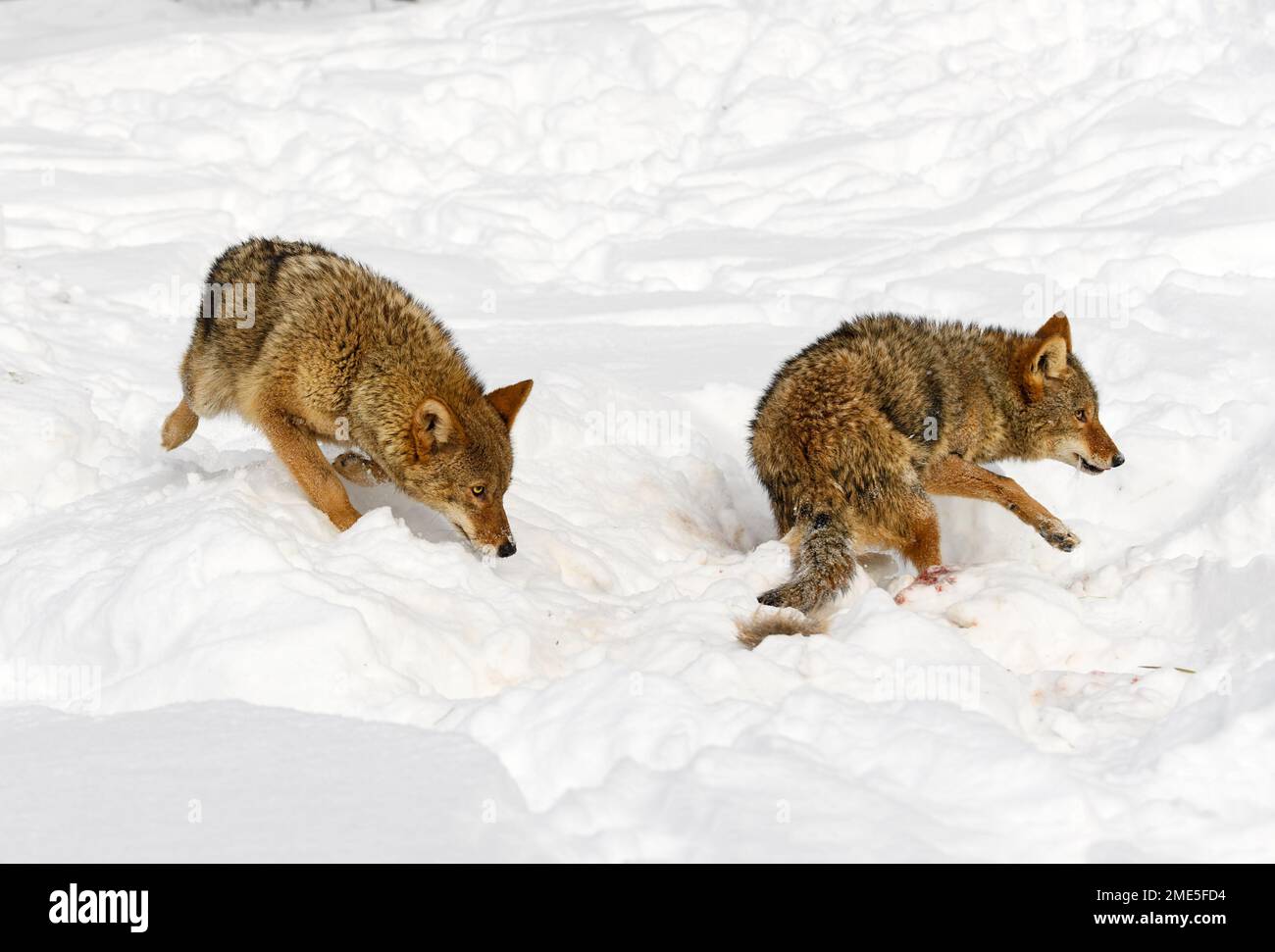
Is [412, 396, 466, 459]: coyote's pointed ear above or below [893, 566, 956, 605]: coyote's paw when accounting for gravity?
above

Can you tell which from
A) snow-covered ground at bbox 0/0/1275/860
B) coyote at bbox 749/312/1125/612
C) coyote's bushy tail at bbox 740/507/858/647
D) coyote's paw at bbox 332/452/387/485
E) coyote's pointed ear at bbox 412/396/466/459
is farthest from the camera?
coyote's paw at bbox 332/452/387/485

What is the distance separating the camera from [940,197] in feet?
39.1

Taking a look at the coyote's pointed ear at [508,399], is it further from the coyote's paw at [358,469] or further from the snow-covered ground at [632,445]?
the coyote's paw at [358,469]

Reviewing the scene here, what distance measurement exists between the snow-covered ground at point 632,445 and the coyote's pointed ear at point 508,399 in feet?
2.10

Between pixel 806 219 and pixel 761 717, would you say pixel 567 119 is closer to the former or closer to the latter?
pixel 806 219

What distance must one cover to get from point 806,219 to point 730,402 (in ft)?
13.3

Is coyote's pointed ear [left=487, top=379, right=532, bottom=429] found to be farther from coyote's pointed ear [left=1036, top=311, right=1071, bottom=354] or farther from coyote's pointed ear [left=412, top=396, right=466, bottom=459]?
coyote's pointed ear [left=1036, top=311, right=1071, bottom=354]

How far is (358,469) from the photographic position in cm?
673

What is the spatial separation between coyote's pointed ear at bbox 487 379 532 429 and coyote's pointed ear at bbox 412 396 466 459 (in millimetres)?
388

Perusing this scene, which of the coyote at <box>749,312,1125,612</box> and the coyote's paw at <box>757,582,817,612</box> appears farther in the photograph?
the coyote at <box>749,312,1125,612</box>

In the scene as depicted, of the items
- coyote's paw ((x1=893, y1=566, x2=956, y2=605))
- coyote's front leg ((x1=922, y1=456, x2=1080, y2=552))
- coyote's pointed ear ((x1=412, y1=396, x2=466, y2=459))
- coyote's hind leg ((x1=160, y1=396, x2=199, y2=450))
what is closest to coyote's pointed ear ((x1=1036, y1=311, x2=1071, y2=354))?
coyote's front leg ((x1=922, y1=456, x2=1080, y2=552))

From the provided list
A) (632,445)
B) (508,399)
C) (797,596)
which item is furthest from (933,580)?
(508,399)

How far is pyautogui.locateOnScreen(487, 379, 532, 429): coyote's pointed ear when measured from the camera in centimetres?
632
